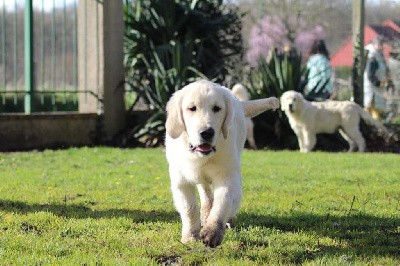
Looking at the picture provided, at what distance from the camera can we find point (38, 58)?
1323 centimetres

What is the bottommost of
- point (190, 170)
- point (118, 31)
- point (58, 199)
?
point (58, 199)

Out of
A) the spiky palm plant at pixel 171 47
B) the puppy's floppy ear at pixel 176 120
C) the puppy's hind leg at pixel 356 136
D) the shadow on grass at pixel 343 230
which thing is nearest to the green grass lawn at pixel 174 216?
the shadow on grass at pixel 343 230

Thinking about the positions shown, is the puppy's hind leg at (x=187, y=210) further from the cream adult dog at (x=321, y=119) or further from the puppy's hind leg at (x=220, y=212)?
the cream adult dog at (x=321, y=119)

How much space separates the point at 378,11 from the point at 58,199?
41.9 ft

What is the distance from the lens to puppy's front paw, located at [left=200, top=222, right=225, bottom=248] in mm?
4250

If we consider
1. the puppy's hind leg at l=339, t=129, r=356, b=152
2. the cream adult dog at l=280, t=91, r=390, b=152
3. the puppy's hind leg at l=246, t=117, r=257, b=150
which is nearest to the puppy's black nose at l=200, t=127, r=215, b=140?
the puppy's hind leg at l=246, t=117, r=257, b=150

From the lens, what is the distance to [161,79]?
13.4 meters

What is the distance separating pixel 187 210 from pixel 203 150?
53 cm

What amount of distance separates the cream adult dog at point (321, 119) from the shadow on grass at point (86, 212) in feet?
22.4

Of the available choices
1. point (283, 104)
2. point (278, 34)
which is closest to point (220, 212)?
point (283, 104)

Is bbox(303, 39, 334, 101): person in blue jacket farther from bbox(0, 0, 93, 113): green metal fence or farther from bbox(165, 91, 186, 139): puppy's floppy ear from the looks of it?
bbox(165, 91, 186, 139): puppy's floppy ear

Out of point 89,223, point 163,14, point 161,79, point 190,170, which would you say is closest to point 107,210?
point 89,223

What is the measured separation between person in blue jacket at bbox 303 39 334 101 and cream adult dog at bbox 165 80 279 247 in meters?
8.99

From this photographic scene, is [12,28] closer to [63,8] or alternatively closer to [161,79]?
[63,8]
